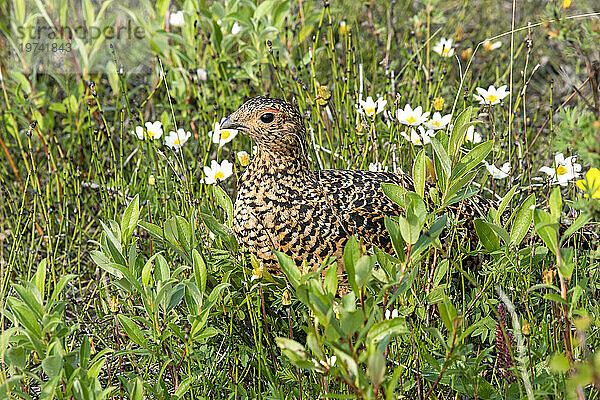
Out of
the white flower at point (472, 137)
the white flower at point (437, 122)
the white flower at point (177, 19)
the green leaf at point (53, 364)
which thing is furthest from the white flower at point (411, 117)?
the green leaf at point (53, 364)

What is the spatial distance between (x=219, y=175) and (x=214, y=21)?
1.33m

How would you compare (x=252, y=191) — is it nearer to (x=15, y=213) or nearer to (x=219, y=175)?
(x=219, y=175)

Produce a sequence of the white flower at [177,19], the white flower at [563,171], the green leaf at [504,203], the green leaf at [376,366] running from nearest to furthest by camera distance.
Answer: the green leaf at [376,366] < the green leaf at [504,203] < the white flower at [563,171] < the white flower at [177,19]

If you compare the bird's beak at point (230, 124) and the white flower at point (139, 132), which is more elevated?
the bird's beak at point (230, 124)

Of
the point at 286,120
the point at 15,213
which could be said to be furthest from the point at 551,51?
the point at 15,213

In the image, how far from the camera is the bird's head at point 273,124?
3.11 meters

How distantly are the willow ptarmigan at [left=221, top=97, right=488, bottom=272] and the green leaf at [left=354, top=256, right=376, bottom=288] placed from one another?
83cm

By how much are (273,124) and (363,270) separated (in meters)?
1.27

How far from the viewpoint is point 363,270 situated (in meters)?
1.98

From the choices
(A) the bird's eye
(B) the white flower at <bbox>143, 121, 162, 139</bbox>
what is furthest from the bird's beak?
(B) the white flower at <bbox>143, 121, 162, 139</bbox>

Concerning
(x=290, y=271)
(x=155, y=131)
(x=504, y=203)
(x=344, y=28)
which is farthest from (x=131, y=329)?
(x=344, y=28)

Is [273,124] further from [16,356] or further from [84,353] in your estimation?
[16,356]

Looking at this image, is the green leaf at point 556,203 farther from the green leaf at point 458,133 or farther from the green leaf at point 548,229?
the green leaf at point 458,133

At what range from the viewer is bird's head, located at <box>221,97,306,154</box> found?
3.11 meters
